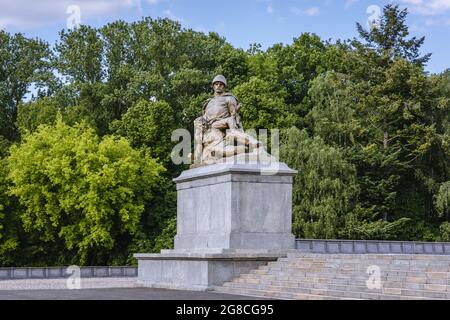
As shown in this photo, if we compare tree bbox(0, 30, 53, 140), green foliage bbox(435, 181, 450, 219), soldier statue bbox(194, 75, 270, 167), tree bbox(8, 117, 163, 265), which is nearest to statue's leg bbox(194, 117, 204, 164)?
soldier statue bbox(194, 75, 270, 167)

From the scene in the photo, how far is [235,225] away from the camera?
81.8 ft

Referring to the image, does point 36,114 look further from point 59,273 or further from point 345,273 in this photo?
point 345,273

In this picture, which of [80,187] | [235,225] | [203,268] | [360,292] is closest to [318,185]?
[80,187]

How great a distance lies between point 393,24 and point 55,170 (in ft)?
73.1

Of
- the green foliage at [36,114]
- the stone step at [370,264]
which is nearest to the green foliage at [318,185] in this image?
the green foliage at [36,114]

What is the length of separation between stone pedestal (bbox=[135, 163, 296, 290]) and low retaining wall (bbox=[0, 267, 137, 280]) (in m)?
11.7

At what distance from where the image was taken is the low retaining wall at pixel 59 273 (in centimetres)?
3691

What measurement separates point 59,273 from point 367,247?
13.3m

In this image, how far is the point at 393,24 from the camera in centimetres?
5575

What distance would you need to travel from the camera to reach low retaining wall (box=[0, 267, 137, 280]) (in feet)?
121

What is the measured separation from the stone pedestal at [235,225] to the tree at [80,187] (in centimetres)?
2259

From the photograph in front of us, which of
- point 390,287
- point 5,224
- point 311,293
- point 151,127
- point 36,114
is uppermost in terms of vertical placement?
point 36,114

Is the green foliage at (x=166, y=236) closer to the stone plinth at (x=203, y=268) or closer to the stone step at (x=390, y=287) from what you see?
the stone plinth at (x=203, y=268)
